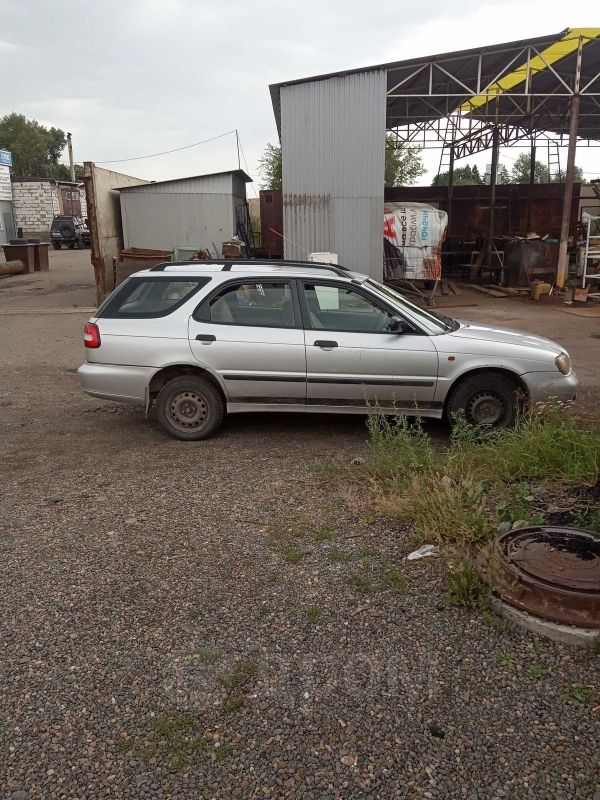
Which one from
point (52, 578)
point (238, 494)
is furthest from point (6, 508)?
point (238, 494)

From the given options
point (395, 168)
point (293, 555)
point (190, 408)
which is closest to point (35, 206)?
point (395, 168)

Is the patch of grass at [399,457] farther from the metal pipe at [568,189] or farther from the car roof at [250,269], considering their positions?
the metal pipe at [568,189]

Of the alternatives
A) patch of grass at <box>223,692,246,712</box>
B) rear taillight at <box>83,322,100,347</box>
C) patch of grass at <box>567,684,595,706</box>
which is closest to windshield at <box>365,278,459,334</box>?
rear taillight at <box>83,322,100,347</box>

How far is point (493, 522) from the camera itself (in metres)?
4.18

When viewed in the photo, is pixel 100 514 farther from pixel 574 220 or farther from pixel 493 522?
pixel 574 220

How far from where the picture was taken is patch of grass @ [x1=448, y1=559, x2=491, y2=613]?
340 cm

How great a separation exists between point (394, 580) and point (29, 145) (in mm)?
94487

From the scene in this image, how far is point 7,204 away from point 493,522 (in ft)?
157

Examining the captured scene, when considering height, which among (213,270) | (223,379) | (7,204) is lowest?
(223,379)

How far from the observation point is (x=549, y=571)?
335 centimetres

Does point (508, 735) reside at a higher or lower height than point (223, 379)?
lower

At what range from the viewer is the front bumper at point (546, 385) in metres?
5.95

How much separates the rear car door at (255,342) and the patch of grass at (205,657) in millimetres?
3266

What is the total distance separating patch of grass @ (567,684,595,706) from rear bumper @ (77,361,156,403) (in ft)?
14.5
